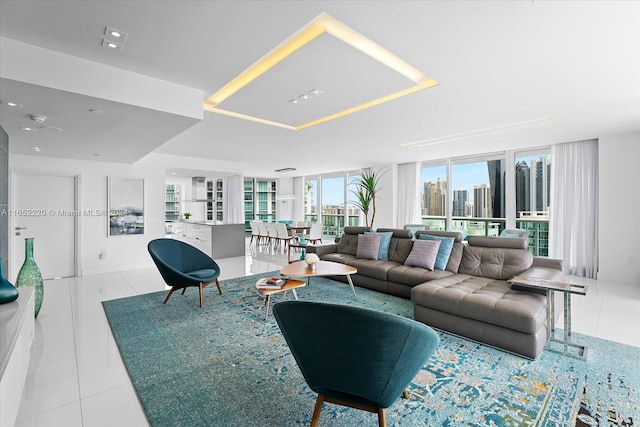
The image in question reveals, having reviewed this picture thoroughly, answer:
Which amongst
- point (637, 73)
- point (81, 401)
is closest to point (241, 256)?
point (81, 401)

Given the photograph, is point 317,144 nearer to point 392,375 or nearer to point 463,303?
point 463,303

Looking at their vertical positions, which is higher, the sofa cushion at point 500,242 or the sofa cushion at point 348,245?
the sofa cushion at point 500,242

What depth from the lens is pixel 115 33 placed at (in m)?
2.23

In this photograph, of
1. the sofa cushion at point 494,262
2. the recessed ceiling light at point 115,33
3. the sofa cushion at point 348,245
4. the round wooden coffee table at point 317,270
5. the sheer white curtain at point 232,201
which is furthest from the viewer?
the sheer white curtain at point 232,201

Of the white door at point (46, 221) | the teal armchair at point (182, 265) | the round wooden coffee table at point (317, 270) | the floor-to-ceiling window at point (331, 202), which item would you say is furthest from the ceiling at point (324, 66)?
the floor-to-ceiling window at point (331, 202)

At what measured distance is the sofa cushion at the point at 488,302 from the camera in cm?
257

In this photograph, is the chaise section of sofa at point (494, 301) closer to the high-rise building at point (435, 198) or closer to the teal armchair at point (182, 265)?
the teal armchair at point (182, 265)

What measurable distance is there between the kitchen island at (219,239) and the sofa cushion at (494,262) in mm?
5723

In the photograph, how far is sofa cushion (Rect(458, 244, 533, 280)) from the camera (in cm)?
372

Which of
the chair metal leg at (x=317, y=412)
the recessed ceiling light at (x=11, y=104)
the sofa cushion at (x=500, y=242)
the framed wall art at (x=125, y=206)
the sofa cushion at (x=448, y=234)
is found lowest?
the chair metal leg at (x=317, y=412)

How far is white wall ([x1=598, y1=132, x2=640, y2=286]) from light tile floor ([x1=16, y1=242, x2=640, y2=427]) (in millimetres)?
413

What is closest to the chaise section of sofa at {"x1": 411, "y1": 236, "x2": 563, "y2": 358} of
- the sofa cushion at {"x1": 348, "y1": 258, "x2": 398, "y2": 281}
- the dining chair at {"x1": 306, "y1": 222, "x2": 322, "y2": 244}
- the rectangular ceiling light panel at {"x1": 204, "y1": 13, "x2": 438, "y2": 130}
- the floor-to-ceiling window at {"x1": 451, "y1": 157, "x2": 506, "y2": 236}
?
the sofa cushion at {"x1": 348, "y1": 258, "x2": 398, "y2": 281}

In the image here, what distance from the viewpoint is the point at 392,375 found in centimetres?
147

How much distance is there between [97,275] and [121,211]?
137 centimetres
